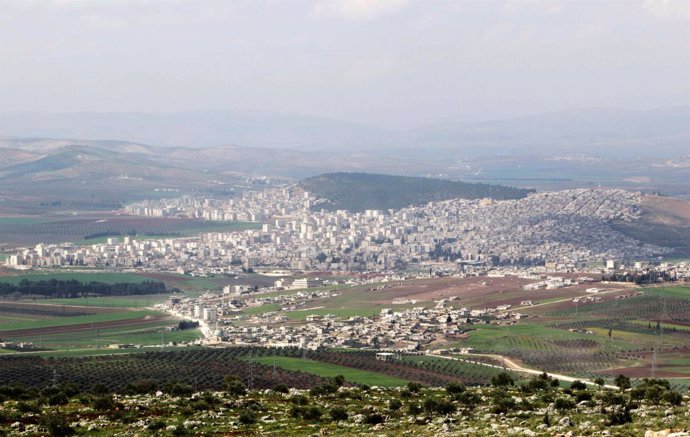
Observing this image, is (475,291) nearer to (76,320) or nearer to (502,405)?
(76,320)

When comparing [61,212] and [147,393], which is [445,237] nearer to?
[61,212]

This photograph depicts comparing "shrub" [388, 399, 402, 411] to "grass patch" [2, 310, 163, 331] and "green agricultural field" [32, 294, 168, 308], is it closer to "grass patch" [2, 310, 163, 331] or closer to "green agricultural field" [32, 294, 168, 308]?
"grass patch" [2, 310, 163, 331]

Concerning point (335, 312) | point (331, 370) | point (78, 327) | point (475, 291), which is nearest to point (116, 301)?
point (78, 327)

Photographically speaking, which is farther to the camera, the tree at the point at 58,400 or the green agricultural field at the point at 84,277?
the green agricultural field at the point at 84,277

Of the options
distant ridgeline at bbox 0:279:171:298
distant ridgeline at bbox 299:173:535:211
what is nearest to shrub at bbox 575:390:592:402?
distant ridgeline at bbox 0:279:171:298

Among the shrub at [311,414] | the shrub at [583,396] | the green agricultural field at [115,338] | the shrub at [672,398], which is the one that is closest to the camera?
the shrub at [672,398]

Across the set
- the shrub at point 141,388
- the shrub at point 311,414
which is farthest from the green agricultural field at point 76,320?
the shrub at point 311,414

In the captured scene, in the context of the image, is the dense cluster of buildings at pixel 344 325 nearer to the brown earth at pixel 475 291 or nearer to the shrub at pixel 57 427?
the brown earth at pixel 475 291

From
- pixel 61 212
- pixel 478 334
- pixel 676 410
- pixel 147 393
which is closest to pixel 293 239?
pixel 61 212
